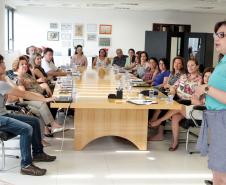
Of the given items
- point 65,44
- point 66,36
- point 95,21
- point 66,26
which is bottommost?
point 65,44

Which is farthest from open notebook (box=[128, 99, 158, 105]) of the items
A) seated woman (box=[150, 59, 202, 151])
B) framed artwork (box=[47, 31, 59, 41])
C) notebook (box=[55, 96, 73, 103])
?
framed artwork (box=[47, 31, 59, 41])

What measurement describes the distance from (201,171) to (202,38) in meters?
9.77

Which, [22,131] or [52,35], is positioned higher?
[52,35]

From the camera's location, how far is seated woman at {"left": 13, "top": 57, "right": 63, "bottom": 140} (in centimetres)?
466

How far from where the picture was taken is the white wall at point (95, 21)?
13.1 meters

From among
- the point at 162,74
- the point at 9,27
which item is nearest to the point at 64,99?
the point at 162,74

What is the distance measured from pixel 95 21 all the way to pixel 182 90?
8.76 m

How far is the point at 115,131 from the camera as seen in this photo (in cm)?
453

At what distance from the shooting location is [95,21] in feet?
44.2

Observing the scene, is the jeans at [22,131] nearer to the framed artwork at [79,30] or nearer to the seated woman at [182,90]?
the seated woman at [182,90]

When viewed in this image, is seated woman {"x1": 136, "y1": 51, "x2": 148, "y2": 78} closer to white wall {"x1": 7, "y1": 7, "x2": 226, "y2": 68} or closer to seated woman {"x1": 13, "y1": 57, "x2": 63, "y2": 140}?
seated woman {"x1": 13, "y1": 57, "x2": 63, "y2": 140}

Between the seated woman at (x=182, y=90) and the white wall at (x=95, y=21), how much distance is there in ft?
27.4

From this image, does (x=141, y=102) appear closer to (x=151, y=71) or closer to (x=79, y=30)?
(x=151, y=71)

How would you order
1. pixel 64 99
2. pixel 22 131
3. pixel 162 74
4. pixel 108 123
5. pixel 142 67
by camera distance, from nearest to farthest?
pixel 22 131
pixel 64 99
pixel 108 123
pixel 162 74
pixel 142 67
